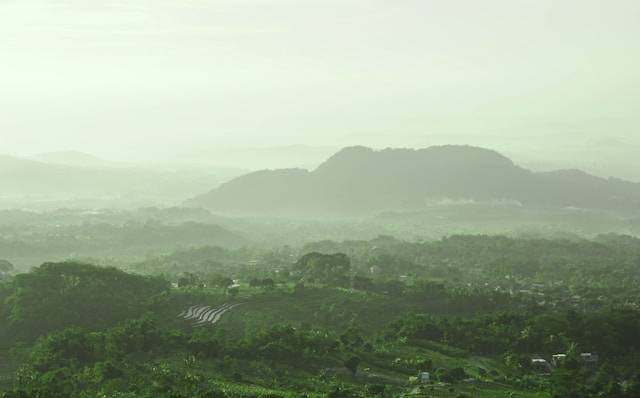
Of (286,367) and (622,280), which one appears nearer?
(286,367)

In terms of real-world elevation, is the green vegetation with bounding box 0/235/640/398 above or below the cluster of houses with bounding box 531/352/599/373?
above

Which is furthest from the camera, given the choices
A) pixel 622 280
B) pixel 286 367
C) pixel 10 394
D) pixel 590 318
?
pixel 622 280

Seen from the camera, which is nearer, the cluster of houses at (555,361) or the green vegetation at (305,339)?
the green vegetation at (305,339)

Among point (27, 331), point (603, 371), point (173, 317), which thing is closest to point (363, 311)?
Result: point (173, 317)

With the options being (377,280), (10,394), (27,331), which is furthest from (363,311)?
(10,394)

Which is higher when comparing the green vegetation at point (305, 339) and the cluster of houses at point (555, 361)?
the green vegetation at point (305, 339)

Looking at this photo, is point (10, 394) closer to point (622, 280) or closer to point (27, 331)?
point (27, 331)

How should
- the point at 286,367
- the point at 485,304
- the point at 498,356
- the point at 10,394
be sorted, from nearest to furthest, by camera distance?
the point at 10,394, the point at 286,367, the point at 498,356, the point at 485,304

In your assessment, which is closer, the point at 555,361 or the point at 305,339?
the point at 305,339

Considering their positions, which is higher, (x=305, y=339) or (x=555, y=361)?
(x=305, y=339)

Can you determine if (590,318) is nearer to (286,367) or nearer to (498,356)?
(498,356)

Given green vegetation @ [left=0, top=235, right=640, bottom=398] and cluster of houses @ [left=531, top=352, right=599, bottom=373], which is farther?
cluster of houses @ [left=531, top=352, right=599, bottom=373]
